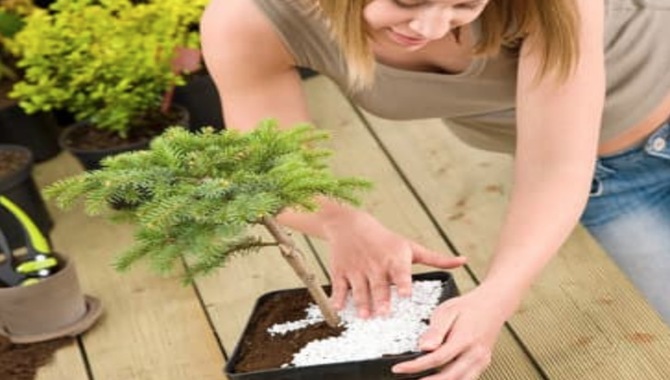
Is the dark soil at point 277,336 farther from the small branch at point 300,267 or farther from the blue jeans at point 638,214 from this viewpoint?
the blue jeans at point 638,214

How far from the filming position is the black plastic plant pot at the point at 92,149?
8.39 feet

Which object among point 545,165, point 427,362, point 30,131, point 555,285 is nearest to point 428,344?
point 427,362

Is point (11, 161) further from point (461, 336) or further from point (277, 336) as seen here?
point (461, 336)

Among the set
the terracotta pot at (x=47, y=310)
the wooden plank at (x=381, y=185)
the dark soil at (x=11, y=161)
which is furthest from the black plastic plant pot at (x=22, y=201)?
the wooden plank at (x=381, y=185)

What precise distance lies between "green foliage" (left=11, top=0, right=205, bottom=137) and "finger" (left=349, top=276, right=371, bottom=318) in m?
0.98

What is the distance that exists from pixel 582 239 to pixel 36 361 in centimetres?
94

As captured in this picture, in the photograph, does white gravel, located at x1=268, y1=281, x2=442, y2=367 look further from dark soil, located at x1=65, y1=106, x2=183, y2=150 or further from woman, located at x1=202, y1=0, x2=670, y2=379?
dark soil, located at x1=65, y1=106, x2=183, y2=150

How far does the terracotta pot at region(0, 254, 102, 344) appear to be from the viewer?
2.14 m

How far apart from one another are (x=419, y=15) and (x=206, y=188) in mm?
306

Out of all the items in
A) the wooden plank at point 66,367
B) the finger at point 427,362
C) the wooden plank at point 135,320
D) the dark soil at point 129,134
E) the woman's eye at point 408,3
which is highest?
the woman's eye at point 408,3

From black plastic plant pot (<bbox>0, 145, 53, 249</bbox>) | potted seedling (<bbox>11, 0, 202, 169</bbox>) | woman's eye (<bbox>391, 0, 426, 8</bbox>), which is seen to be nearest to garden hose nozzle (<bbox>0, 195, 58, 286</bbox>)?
black plastic plant pot (<bbox>0, 145, 53, 249</bbox>)

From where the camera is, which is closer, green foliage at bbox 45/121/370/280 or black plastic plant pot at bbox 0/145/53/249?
green foliage at bbox 45/121/370/280

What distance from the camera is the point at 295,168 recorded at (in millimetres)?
1381

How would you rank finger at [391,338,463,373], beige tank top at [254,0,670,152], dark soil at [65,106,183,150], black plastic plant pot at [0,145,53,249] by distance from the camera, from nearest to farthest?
finger at [391,338,463,373]
beige tank top at [254,0,670,152]
black plastic plant pot at [0,145,53,249]
dark soil at [65,106,183,150]
